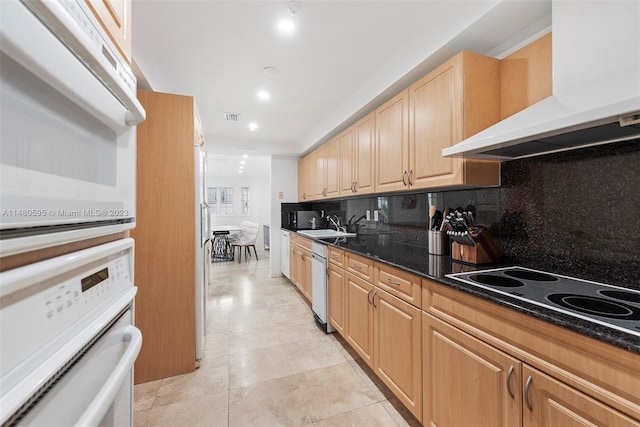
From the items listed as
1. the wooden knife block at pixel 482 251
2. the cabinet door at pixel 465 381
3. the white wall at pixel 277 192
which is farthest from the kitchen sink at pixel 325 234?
the cabinet door at pixel 465 381

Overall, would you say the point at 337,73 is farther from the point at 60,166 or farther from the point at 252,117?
the point at 60,166

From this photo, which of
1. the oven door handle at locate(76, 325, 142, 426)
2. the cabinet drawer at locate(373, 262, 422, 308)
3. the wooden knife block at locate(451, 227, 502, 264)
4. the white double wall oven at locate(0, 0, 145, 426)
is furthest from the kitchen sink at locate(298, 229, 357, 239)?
the white double wall oven at locate(0, 0, 145, 426)

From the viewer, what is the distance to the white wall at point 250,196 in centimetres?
875

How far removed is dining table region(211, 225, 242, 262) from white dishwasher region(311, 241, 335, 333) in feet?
12.2

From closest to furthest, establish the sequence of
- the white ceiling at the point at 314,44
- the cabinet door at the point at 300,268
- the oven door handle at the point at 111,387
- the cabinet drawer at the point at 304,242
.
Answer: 1. the oven door handle at the point at 111,387
2. the white ceiling at the point at 314,44
3. the cabinet drawer at the point at 304,242
4. the cabinet door at the point at 300,268

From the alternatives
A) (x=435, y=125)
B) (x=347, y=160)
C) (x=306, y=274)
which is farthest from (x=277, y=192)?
(x=435, y=125)

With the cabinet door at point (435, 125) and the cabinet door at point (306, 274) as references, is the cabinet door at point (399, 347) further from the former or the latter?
the cabinet door at point (306, 274)

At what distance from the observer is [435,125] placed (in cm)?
172

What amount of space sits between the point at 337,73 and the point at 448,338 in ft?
6.96

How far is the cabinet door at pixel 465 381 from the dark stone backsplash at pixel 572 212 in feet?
2.27

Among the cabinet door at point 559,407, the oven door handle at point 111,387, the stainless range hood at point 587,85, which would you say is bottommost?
the cabinet door at point 559,407

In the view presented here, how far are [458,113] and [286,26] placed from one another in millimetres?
1201

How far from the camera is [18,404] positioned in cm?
34

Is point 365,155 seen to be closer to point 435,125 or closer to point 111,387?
point 435,125
